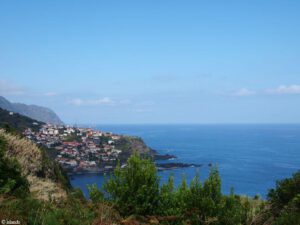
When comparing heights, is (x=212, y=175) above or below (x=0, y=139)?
below

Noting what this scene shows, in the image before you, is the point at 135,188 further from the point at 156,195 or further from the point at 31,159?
the point at 31,159

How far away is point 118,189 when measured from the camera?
→ 42.2 feet

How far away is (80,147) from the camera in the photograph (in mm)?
119500

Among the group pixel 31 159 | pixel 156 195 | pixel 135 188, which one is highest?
pixel 31 159

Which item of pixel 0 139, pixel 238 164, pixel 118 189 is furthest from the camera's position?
pixel 238 164

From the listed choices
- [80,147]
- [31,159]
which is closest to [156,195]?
[31,159]

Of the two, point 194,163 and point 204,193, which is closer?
point 204,193

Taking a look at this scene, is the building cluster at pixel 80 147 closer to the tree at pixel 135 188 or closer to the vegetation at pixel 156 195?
the vegetation at pixel 156 195

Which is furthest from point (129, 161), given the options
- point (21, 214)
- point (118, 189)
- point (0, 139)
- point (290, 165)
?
point (290, 165)

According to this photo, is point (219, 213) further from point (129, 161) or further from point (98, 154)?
point (98, 154)

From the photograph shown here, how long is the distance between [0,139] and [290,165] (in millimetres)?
99217

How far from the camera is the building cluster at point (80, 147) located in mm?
99000

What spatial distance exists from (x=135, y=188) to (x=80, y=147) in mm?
109617

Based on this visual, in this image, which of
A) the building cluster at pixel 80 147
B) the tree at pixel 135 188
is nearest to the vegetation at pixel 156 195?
the tree at pixel 135 188
